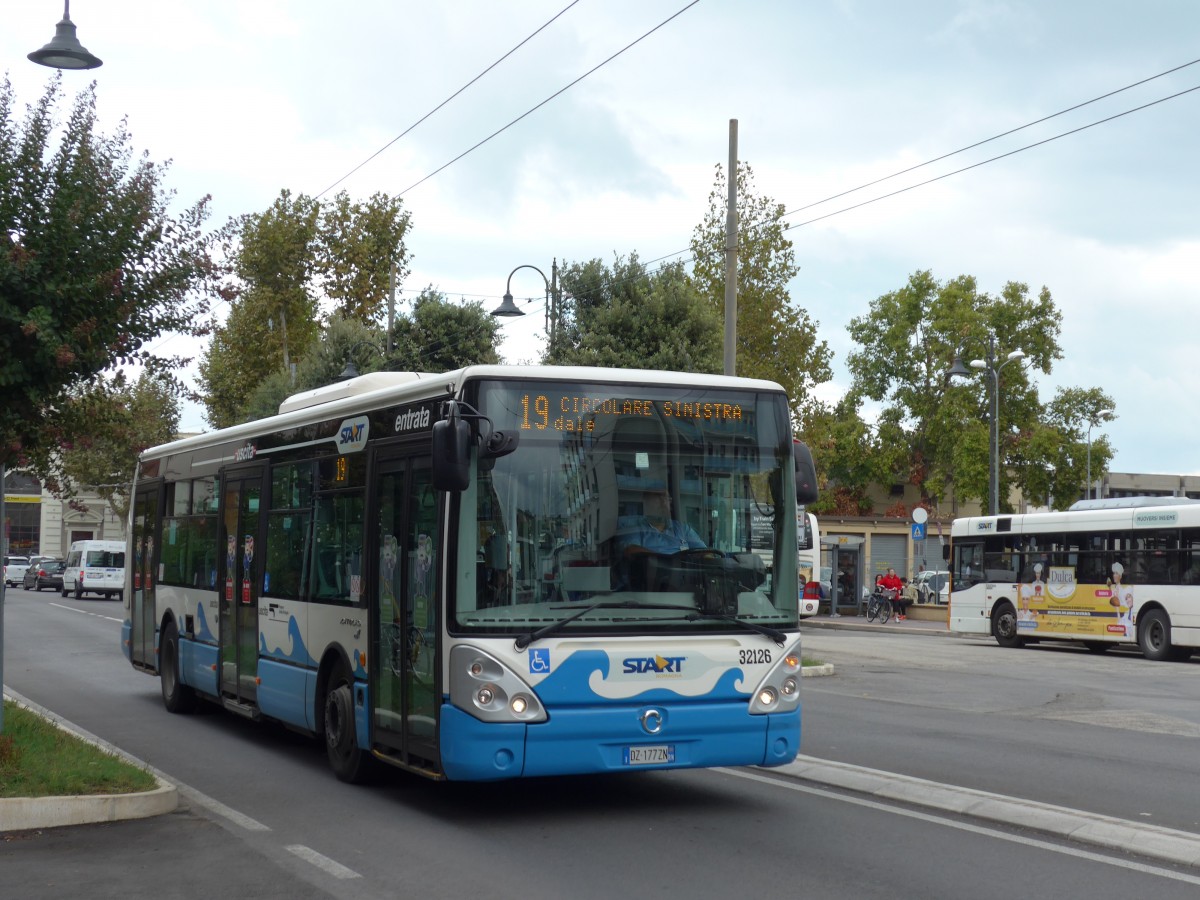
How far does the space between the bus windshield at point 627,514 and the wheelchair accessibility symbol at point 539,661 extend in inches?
5.6

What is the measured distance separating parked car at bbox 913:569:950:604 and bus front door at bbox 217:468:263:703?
41.0 metres

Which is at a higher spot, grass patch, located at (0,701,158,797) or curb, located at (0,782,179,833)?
grass patch, located at (0,701,158,797)

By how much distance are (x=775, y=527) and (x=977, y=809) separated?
2221 mm

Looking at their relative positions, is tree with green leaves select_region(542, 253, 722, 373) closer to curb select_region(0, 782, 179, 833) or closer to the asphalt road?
the asphalt road

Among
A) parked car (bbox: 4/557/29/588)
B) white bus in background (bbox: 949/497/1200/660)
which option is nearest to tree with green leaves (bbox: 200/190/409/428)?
white bus in background (bbox: 949/497/1200/660)

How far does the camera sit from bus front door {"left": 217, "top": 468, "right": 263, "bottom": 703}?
13.4m

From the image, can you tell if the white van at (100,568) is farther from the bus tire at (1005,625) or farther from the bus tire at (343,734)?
the bus tire at (343,734)

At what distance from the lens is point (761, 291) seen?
143 feet

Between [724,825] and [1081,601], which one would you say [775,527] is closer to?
[724,825]

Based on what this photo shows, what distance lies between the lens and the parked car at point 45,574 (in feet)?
236

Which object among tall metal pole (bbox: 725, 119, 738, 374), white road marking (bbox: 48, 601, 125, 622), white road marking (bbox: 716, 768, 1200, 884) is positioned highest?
tall metal pole (bbox: 725, 119, 738, 374)

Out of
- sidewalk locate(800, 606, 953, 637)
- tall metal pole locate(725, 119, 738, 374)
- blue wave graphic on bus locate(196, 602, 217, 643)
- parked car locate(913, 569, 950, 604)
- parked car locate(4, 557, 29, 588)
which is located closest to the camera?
blue wave graphic on bus locate(196, 602, 217, 643)

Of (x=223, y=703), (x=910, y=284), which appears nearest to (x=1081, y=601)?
(x=223, y=703)

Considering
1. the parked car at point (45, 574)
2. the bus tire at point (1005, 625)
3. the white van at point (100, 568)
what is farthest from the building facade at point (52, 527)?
the bus tire at point (1005, 625)
